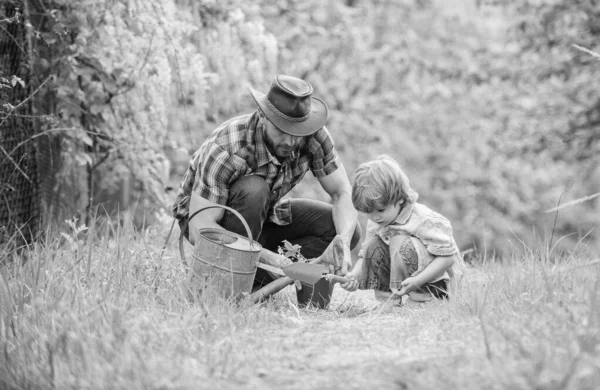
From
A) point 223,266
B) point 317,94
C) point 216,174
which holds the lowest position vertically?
point 317,94

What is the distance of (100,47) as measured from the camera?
14.3 feet

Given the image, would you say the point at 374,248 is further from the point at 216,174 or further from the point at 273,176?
the point at 216,174

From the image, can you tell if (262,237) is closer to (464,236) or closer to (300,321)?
(300,321)

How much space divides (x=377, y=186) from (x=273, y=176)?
567 millimetres

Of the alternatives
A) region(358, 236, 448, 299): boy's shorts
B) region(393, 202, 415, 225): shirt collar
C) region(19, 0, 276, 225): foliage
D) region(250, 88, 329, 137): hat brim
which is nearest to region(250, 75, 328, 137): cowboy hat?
region(250, 88, 329, 137): hat brim

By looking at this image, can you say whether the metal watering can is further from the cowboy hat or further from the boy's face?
the boy's face

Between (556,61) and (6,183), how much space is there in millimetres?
5136

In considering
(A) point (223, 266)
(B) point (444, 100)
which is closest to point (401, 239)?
(A) point (223, 266)

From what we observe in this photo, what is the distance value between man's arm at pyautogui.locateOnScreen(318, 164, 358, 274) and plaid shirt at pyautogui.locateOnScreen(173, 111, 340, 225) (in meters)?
0.04

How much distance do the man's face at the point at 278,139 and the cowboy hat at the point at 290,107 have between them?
0.08m

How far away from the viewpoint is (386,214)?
340cm

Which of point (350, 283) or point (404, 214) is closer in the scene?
point (350, 283)

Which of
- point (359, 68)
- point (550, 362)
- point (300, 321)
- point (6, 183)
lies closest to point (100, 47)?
point (6, 183)

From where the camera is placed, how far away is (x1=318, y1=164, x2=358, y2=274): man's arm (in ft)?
11.8
